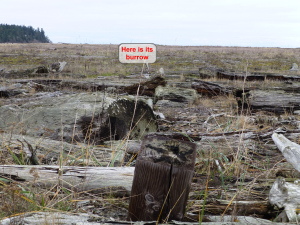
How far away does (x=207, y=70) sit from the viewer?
39.5ft

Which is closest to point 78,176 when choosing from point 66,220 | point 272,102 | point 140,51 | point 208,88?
point 66,220

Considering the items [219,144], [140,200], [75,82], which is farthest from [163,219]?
[75,82]

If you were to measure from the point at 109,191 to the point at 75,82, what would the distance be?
26.2ft

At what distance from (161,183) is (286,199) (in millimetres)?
970

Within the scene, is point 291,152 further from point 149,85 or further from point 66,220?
point 149,85

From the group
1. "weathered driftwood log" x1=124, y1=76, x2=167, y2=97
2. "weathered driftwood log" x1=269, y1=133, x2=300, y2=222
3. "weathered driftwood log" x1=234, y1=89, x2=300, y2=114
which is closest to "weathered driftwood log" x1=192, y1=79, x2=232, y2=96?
"weathered driftwood log" x1=124, y1=76, x2=167, y2=97

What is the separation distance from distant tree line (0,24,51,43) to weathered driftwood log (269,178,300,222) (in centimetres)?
12323

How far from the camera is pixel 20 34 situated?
115m

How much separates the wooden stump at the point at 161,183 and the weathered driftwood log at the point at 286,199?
760mm

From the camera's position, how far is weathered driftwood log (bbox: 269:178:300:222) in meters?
1.70

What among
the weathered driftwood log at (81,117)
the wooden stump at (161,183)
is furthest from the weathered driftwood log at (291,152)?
the weathered driftwood log at (81,117)

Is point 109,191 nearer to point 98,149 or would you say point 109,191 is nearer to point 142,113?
point 98,149

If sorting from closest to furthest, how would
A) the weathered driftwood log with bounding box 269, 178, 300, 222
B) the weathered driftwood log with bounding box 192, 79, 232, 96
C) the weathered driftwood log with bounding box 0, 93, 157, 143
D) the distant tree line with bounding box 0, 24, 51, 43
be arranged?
the weathered driftwood log with bounding box 269, 178, 300, 222, the weathered driftwood log with bounding box 0, 93, 157, 143, the weathered driftwood log with bounding box 192, 79, 232, 96, the distant tree line with bounding box 0, 24, 51, 43

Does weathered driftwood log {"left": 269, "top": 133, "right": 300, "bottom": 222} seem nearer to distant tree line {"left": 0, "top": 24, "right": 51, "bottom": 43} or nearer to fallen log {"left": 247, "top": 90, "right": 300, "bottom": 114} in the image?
fallen log {"left": 247, "top": 90, "right": 300, "bottom": 114}
